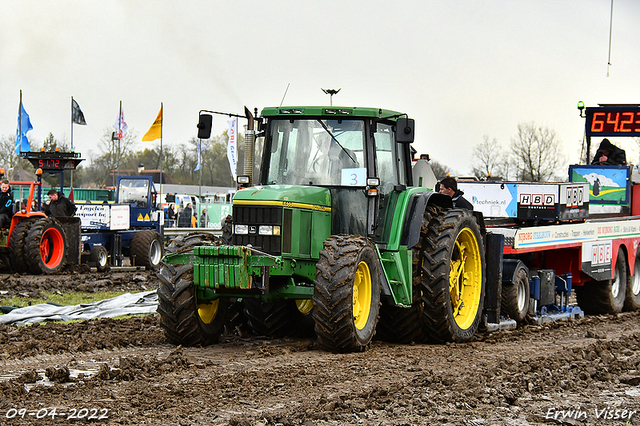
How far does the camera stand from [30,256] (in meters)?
17.3

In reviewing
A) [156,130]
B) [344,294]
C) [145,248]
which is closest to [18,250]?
[145,248]

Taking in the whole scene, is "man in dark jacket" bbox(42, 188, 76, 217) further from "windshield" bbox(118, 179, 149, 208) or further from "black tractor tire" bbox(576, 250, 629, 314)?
"black tractor tire" bbox(576, 250, 629, 314)

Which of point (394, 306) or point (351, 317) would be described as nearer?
point (351, 317)

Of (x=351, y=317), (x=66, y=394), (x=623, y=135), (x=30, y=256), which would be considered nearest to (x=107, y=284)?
(x=30, y=256)

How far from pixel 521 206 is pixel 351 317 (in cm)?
588

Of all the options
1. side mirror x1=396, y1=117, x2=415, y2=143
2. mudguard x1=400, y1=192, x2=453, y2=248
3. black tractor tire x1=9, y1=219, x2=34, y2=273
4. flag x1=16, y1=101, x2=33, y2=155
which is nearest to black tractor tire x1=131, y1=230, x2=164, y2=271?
black tractor tire x1=9, y1=219, x2=34, y2=273

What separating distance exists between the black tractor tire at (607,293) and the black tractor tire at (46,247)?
36.3 feet

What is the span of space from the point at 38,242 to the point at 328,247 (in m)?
11.3

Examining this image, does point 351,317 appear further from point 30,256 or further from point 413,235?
point 30,256

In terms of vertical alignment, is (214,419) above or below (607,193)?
below

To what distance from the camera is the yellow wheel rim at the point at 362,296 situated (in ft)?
26.9

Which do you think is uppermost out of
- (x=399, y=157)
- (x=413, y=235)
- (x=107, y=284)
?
(x=399, y=157)

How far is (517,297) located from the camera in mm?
11359

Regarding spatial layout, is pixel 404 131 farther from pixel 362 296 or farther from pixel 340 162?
pixel 362 296
